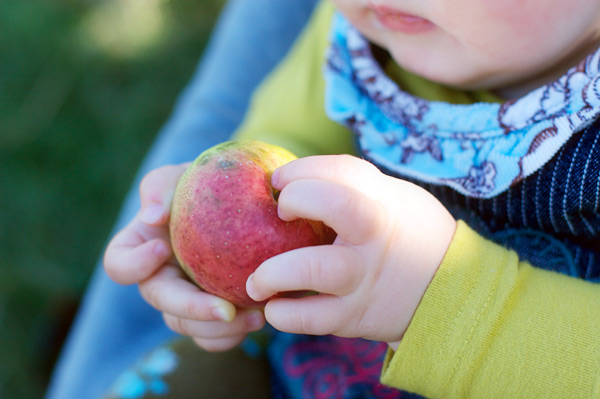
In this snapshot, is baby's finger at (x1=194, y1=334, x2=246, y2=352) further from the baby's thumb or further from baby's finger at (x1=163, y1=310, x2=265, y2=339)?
the baby's thumb

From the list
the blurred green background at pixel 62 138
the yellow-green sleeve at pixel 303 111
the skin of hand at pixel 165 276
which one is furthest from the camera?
the blurred green background at pixel 62 138

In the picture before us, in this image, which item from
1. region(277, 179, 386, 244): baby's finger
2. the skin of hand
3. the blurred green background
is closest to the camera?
region(277, 179, 386, 244): baby's finger

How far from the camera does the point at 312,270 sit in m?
0.50

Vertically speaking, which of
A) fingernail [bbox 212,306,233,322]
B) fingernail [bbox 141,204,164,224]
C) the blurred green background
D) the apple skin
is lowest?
the blurred green background

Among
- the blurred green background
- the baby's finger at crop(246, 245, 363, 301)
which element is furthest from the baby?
the blurred green background

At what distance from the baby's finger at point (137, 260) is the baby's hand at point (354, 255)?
0.55 ft

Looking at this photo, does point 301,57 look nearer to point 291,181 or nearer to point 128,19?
point 291,181

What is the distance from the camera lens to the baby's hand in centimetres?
50

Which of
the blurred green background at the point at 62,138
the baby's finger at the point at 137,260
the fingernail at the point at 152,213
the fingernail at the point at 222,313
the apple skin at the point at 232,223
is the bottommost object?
the blurred green background at the point at 62,138

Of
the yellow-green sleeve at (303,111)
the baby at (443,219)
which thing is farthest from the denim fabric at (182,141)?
the baby at (443,219)

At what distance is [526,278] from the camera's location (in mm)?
585

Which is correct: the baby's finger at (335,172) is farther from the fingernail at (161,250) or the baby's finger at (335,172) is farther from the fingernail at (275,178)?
the fingernail at (161,250)

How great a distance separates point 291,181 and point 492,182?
27 cm

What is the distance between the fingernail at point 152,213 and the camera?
2.08 feet
